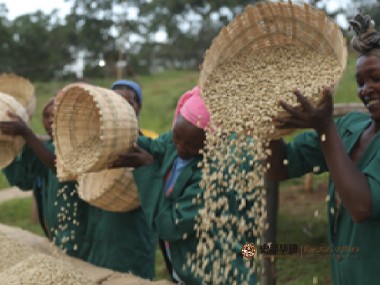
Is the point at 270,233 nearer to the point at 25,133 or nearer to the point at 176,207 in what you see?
the point at 176,207

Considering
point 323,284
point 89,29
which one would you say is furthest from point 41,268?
point 89,29

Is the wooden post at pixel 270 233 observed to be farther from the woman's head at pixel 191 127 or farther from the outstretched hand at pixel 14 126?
the outstretched hand at pixel 14 126

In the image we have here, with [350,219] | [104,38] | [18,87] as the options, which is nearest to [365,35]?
[350,219]

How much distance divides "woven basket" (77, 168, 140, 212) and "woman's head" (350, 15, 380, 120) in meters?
1.14

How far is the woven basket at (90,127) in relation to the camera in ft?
6.37

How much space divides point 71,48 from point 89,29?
1.82 m

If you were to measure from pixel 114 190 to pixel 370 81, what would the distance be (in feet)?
4.09

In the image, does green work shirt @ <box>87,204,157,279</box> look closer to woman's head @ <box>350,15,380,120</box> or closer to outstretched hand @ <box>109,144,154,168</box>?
outstretched hand @ <box>109,144,154,168</box>

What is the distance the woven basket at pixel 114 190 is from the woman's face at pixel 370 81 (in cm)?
114

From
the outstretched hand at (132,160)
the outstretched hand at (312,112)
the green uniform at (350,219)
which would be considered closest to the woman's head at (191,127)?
the outstretched hand at (132,160)

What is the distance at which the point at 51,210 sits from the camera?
9.55 ft

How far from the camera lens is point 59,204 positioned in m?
2.83

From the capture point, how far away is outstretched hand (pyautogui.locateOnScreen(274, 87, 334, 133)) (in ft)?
4.41

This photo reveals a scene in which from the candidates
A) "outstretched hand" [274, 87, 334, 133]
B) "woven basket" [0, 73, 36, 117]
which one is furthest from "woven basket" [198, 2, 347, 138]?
"woven basket" [0, 73, 36, 117]
